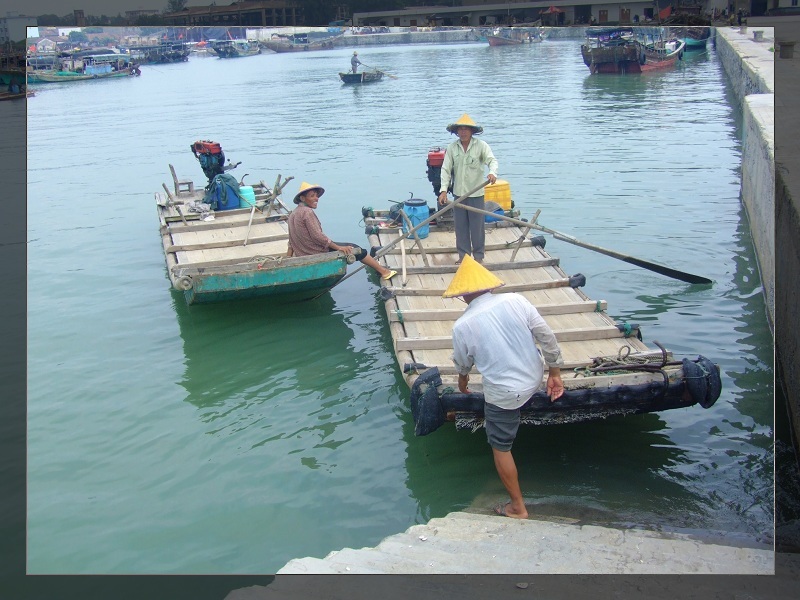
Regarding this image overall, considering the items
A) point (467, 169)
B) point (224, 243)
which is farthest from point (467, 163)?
point (224, 243)

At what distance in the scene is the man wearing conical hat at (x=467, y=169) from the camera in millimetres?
8305

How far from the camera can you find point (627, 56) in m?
37.2

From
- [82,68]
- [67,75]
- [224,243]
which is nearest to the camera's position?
[224,243]

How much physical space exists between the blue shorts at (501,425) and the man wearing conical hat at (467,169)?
3.50 metres

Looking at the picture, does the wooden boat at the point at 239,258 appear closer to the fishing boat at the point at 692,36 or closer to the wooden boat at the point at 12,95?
the wooden boat at the point at 12,95

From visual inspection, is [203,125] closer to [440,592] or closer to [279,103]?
[279,103]

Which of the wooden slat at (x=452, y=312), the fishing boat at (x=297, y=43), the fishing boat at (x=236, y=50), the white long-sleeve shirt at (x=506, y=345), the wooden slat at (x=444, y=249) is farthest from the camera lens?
the fishing boat at (x=236, y=50)

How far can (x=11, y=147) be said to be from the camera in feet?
83.4

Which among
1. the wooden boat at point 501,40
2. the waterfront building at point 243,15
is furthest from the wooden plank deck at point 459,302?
the wooden boat at point 501,40

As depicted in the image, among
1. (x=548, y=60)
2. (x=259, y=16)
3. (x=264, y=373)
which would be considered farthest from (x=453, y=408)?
(x=548, y=60)

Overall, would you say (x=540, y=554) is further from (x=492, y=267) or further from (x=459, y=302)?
(x=492, y=267)

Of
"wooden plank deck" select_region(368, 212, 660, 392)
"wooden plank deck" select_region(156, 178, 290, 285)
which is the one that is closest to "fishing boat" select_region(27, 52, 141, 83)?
"wooden plank deck" select_region(156, 178, 290, 285)

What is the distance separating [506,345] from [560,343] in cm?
190

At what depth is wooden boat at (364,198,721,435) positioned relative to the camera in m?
5.69
